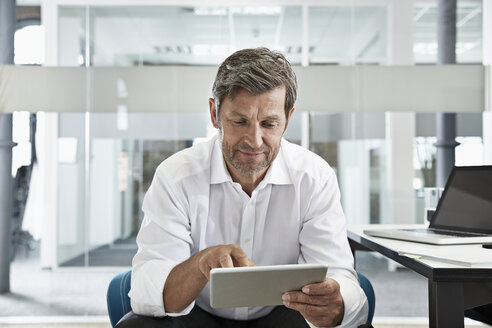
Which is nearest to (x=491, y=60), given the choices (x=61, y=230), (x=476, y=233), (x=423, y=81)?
(x=423, y=81)

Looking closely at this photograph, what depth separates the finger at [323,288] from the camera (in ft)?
3.87

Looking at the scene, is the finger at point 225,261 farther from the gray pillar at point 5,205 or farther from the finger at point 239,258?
the gray pillar at point 5,205

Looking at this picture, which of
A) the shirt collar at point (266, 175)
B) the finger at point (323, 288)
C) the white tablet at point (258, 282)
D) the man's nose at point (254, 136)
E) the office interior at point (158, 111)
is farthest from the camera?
the office interior at point (158, 111)

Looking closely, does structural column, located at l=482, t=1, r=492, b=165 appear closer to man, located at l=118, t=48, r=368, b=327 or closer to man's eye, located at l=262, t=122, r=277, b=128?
man, located at l=118, t=48, r=368, b=327

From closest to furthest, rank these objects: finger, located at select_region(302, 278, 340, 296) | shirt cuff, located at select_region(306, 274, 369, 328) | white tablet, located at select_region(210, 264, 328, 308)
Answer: white tablet, located at select_region(210, 264, 328, 308) → finger, located at select_region(302, 278, 340, 296) → shirt cuff, located at select_region(306, 274, 369, 328)

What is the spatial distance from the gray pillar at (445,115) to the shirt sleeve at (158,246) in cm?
237

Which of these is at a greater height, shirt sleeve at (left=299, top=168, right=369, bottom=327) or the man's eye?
the man's eye

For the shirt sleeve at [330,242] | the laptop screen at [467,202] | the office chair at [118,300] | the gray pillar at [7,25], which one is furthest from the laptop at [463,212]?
the gray pillar at [7,25]

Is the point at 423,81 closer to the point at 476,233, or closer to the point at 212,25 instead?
the point at 212,25

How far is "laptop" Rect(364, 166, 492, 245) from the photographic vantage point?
1633mm

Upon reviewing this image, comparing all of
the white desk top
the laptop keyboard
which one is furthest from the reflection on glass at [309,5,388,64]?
the white desk top

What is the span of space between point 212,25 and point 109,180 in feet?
4.10

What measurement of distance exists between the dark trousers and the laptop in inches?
17.2

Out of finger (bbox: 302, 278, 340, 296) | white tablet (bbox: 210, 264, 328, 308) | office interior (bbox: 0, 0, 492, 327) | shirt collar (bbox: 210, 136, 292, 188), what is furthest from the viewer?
office interior (bbox: 0, 0, 492, 327)
